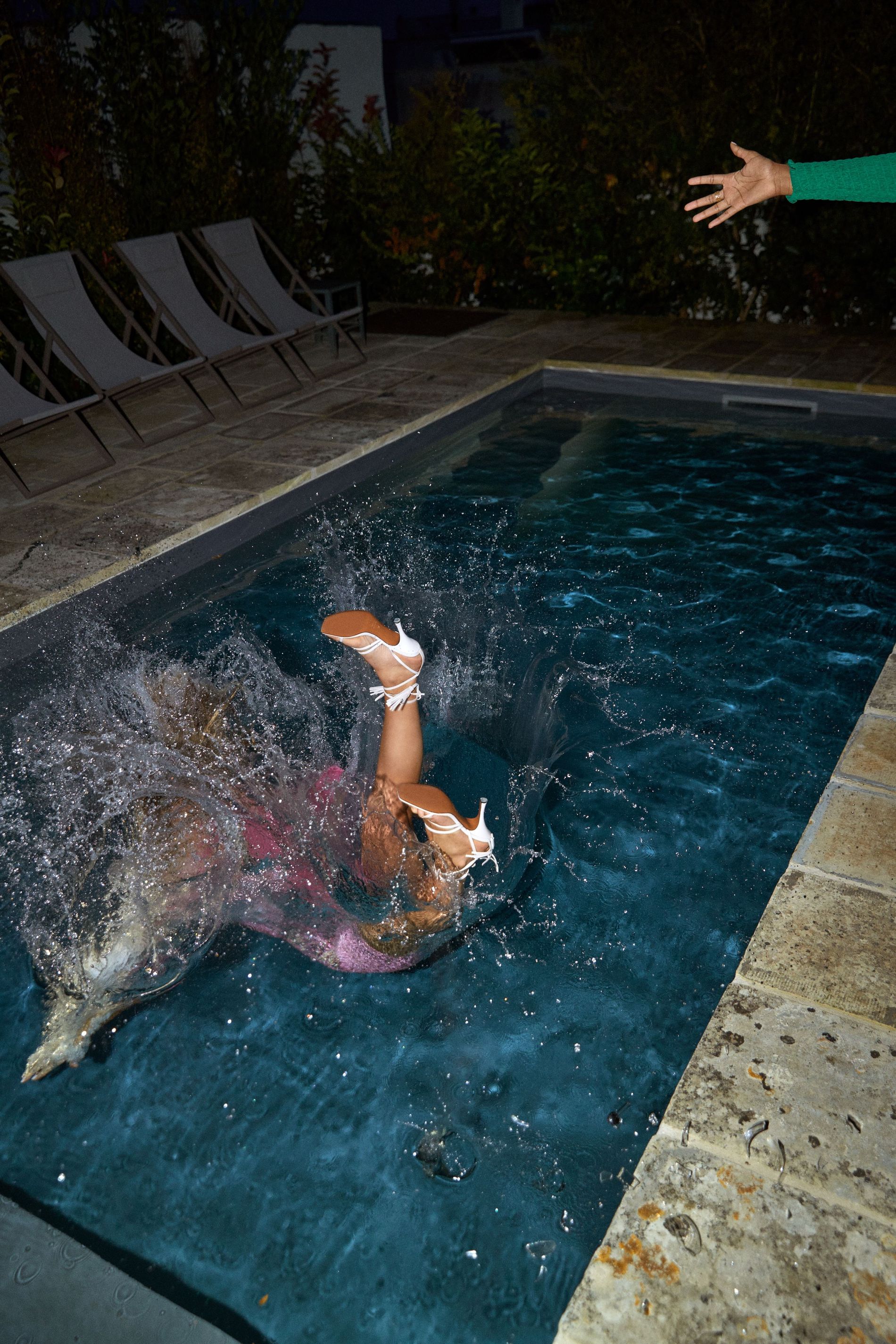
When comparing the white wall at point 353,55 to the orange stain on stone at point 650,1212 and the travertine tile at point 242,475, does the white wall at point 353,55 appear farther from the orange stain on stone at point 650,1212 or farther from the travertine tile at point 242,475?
the orange stain on stone at point 650,1212

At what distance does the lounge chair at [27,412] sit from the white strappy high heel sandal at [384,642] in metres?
3.19

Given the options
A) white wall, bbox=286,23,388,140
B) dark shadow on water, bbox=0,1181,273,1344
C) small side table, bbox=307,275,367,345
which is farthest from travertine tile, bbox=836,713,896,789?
white wall, bbox=286,23,388,140

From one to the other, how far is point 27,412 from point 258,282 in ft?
8.47

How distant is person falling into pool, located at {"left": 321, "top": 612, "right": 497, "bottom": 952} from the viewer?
247 cm

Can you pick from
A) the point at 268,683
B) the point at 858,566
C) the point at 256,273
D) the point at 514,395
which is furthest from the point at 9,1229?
the point at 256,273

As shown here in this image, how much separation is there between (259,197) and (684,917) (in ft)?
26.1

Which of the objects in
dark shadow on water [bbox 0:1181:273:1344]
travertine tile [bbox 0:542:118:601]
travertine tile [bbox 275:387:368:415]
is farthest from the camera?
travertine tile [bbox 275:387:368:415]

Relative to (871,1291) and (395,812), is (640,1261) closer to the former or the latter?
(871,1291)

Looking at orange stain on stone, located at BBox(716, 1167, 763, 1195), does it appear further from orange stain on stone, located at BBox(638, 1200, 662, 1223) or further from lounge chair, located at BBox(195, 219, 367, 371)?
lounge chair, located at BBox(195, 219, 367, 371)

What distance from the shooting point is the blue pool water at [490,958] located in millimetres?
2031

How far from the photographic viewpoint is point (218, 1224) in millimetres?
2062

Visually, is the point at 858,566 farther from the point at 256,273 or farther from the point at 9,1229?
the point at 256,273

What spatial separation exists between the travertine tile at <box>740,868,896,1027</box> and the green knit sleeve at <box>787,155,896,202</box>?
157 cm

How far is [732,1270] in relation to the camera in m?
1.64
